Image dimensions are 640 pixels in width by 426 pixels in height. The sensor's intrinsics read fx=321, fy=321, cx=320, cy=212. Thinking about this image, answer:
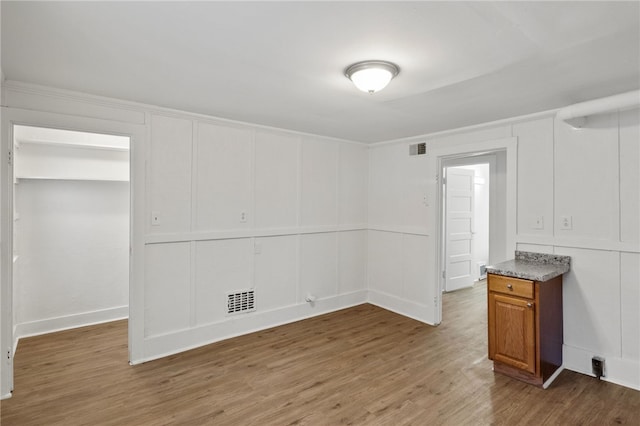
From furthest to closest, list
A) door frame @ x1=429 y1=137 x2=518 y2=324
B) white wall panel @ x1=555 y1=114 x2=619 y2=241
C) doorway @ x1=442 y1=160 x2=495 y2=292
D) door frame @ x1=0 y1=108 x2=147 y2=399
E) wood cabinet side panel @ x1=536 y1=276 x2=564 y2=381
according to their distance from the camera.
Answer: doorway @ x1=442 y1=160 x2=495 y2=292, door frame @ x1=429 y1=137 x2=518 y2=324, white wall panel @ x1=555 y1=114 x2=619 y2=241, wood cabinet side panel @ x1=536 y1=276 x2=564 y2=381, door frame @ x1=0 y1=108 x2=147 y2=399

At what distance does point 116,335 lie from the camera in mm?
3658

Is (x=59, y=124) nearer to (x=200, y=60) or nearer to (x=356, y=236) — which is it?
(x=200, y=60)

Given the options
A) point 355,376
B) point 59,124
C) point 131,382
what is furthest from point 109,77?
point 355,376

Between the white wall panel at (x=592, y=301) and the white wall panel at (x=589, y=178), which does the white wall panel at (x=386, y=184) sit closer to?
the white wall panel at (x=589, y=178)

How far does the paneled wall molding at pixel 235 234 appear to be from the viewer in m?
3.17

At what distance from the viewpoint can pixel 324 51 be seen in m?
1.92

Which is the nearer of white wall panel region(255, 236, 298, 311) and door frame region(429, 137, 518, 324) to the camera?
door frame region(429, 137, 518, 324)

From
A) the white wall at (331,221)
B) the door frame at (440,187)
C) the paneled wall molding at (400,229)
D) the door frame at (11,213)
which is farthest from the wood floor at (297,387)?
the paneled wall molding at (400,229)

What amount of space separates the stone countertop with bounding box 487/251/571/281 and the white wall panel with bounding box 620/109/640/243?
50cm

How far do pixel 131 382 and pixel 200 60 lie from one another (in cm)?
261

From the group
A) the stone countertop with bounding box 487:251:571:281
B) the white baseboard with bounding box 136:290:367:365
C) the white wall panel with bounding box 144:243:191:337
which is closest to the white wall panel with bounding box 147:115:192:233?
the white wall panel with bounding box 144:243:191:337

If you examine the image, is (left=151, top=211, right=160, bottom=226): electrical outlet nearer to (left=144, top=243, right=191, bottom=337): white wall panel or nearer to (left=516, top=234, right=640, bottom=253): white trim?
(left=144, top=243, right=191, bottom=337): white wall panel

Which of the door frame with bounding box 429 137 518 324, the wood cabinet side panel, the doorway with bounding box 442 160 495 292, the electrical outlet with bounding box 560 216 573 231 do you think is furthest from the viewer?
the doorway with bounding box 442 160 495 292

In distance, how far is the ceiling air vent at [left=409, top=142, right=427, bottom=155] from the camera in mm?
4195
